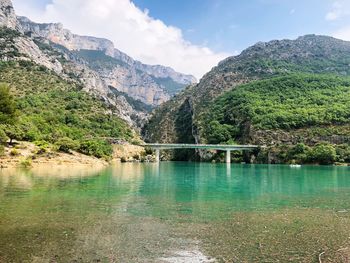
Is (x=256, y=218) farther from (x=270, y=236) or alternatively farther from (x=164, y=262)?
(x=164, y=262)

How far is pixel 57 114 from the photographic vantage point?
109062mm

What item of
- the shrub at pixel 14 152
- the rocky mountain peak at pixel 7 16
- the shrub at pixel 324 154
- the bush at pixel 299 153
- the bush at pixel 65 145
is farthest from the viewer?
the rocky mountain peak at pixel 7 16

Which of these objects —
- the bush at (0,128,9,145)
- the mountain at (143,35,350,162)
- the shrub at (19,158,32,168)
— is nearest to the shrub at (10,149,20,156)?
the shrub at (19,158,32,168)

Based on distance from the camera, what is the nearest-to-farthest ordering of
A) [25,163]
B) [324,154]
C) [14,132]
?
[25,163], [14,132], [324,154]

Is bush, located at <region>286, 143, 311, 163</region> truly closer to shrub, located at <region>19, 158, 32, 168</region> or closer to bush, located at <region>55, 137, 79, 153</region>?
bush, located at <region>55, 137, 79, 153</region>

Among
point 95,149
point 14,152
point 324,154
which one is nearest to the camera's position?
point 14,152

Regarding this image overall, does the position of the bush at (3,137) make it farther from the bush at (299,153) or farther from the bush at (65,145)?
the bush at (299,153)

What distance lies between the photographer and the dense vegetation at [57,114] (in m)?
82.1

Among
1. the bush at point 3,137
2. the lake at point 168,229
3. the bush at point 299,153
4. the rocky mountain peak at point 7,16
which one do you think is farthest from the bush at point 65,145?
the rocky mountain peak at point 7,16

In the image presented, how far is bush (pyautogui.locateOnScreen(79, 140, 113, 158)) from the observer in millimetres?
86944

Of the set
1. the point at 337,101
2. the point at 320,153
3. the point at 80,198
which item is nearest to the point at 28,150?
the point at 80,198

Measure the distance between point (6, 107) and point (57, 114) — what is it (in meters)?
37.0

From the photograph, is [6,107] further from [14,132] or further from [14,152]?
[14,152]

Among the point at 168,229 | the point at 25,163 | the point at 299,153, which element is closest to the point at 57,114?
the point at 25,163
